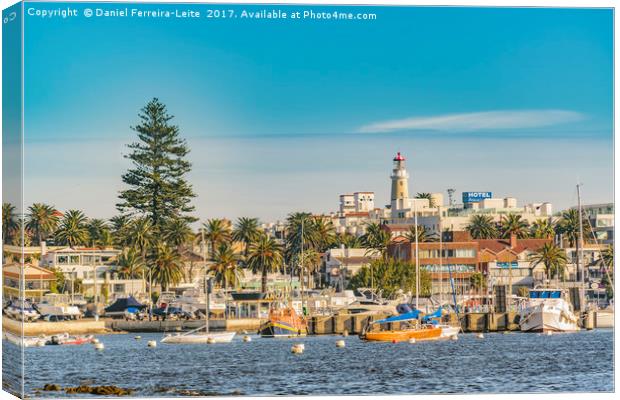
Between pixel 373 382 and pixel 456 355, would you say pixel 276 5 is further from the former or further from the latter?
pixel 456 355

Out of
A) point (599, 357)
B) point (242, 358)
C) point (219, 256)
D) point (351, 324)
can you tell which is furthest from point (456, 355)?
point (219, 256)

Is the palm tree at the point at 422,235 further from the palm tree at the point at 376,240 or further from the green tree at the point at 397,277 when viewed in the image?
the green tree at the point at 397,277

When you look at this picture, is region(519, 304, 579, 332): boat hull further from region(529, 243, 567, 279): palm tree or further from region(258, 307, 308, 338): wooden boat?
region(529, 243, 567, 279): palm tree

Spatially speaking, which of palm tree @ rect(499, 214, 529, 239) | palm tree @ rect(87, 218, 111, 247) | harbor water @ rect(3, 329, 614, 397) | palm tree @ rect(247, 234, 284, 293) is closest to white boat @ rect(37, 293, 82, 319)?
palm tree @ rect(87, 218, 111, 247)

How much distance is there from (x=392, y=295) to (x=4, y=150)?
41.5 metres

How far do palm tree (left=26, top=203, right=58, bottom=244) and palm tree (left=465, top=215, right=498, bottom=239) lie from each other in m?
29.0

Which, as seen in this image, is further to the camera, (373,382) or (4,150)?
(373,382)

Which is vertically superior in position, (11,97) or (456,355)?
(11,97)

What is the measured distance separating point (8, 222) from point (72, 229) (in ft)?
73.4

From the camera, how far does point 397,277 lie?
60.5 m

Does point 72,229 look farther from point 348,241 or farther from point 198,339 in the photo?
point 348,241

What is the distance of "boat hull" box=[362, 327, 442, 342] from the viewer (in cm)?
4350

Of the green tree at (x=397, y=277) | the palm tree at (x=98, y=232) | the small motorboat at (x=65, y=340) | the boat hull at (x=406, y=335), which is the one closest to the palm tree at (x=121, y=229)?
the palm tree at (x=98, y=232)

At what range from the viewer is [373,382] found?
910 inches
